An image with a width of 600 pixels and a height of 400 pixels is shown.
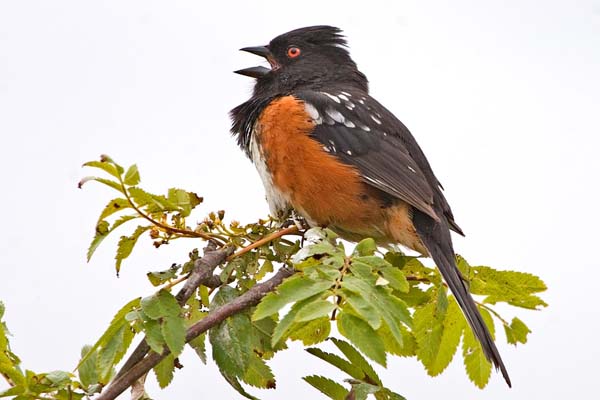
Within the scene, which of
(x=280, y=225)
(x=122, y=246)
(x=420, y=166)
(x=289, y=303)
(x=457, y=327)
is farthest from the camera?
(x=420, y=166)

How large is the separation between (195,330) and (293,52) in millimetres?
2297

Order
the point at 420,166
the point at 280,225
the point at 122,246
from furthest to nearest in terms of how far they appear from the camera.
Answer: the point at 420,166 → the point at 280,225 → the point at 122,246

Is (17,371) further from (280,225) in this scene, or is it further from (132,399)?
(280,225)

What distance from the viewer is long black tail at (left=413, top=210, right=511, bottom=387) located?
2408mm

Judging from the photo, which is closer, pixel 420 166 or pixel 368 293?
pixel 368 293

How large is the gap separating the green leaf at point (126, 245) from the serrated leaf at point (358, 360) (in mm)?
579

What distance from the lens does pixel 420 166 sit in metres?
3.54

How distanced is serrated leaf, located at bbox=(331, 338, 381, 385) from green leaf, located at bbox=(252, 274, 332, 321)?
1.02 feet

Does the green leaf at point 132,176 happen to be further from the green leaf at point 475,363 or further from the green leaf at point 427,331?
the green leaf at point 475,363

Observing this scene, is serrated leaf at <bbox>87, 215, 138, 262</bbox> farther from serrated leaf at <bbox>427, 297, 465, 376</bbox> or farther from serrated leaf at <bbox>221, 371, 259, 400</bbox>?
serrated leaf at <bbox>427, 297, 465, 376</bbox>

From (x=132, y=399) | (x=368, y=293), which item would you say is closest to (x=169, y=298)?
(x=132, y=399)

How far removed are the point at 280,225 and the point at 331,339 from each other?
3.02 feet

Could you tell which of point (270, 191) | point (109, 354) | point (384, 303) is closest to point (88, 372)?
point (109, 354)

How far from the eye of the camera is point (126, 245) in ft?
7.36
